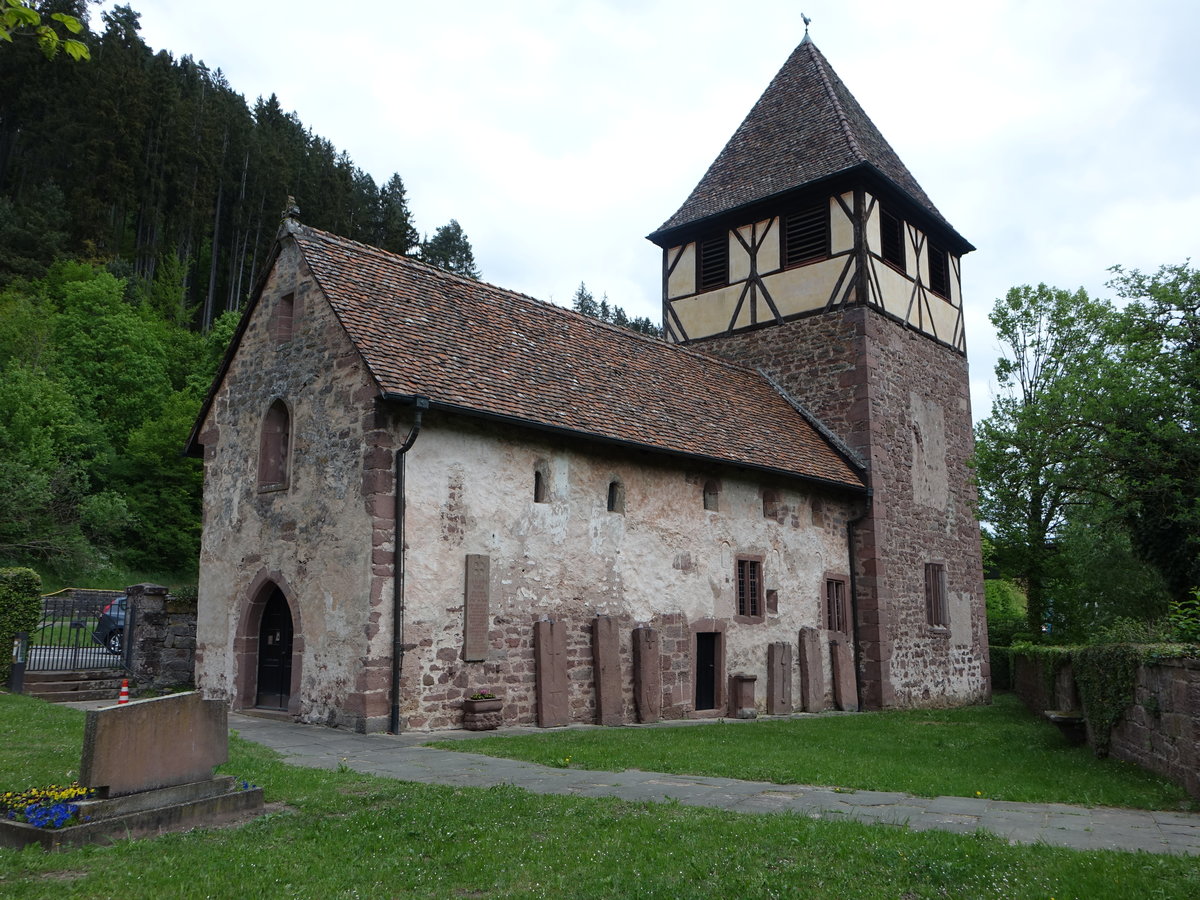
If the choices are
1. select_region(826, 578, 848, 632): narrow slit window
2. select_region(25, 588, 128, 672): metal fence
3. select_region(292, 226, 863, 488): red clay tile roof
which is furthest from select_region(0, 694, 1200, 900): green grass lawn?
select_region(826, 578, 848, 632): narrow slit window

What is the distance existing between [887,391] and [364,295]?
12.2 meters

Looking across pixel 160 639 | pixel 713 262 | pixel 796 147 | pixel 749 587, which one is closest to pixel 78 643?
pixel 160 639

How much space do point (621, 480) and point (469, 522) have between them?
3095 millimetres

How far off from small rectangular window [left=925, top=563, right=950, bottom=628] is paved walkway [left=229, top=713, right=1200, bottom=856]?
14.4 metres

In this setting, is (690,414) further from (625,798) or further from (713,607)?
(625,798)

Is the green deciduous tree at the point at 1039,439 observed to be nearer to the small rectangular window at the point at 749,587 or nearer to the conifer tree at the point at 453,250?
the small rectangular window at the point at 749,587

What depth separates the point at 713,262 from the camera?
2405cm

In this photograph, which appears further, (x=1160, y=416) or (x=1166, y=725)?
(x=1160, y=416)

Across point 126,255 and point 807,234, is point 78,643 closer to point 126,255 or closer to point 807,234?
point 807,234

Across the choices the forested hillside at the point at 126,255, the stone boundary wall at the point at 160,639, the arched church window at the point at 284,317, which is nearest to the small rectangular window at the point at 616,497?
the arched church window at the point at 284,317

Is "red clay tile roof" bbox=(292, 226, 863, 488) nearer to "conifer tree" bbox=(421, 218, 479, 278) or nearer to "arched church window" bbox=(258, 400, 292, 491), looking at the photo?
"arched church window" bbox=(258, 400, 292, 491)

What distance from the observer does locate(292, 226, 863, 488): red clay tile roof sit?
13.9 metres

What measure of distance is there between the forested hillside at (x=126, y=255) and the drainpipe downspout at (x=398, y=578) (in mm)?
19598

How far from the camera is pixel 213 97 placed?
5441cm
